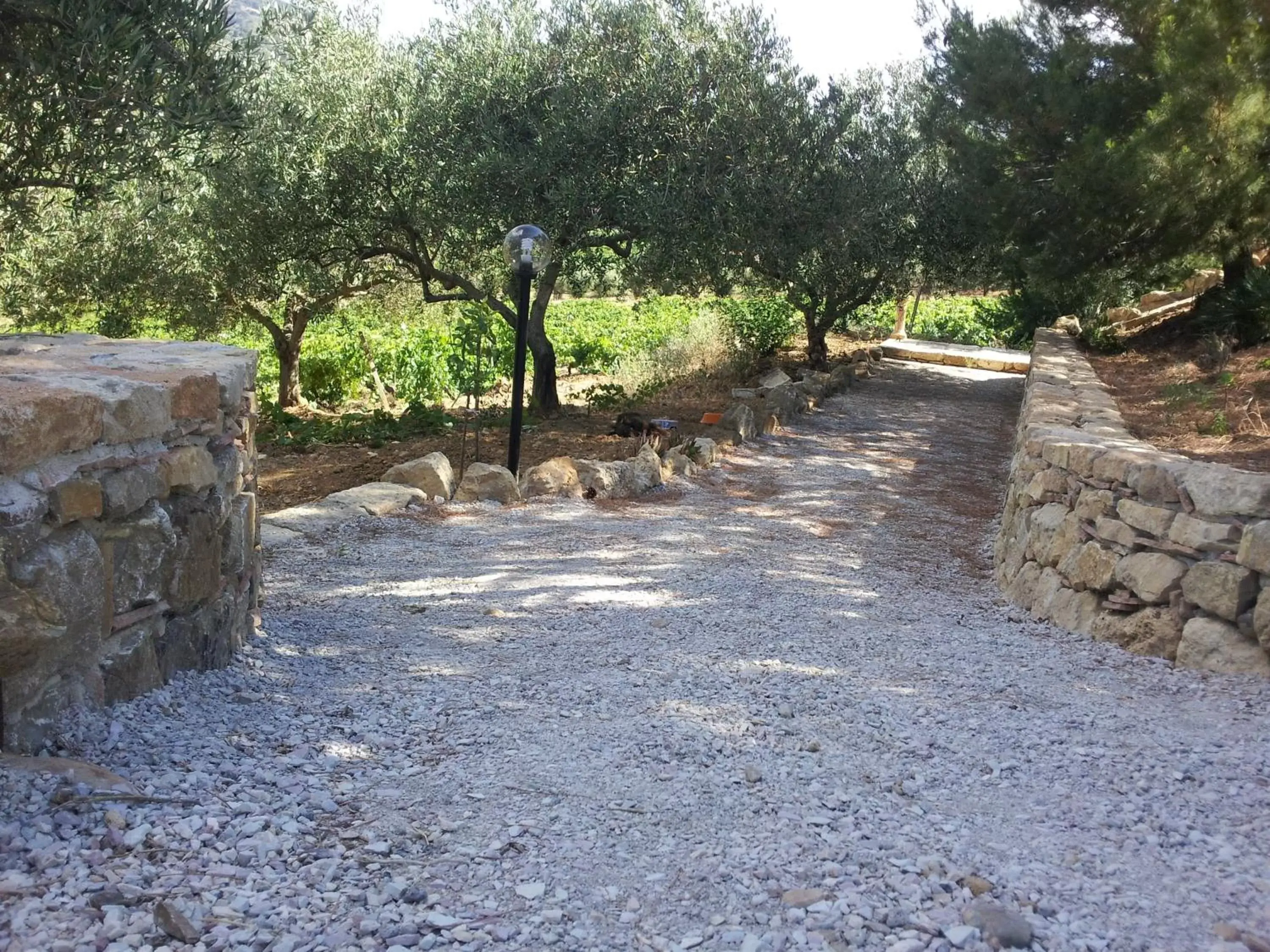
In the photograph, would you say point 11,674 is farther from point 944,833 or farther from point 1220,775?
point 1220,775

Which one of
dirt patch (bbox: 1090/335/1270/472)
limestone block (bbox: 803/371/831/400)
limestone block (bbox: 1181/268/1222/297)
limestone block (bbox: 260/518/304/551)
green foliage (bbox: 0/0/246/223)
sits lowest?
limestone block (bbox: 260/518/304/551)

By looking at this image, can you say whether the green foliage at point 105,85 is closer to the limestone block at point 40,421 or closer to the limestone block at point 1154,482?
the limestone block at point 40,421

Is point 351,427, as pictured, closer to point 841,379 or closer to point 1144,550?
point 841,379

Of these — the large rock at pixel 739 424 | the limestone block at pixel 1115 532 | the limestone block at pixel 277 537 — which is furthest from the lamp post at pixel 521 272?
the limestone block at pixel 1115 532

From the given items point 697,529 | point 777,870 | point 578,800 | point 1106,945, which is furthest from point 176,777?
point 697,529

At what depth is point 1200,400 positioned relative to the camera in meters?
7.93

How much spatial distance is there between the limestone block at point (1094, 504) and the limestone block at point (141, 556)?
395 cm

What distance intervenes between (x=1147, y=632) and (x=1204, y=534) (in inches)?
18.8

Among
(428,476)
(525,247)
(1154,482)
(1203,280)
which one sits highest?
(1203,280)

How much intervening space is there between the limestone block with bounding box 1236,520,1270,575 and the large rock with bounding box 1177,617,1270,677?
26 centimetres

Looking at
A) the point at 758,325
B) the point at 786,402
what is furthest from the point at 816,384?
the point at 758,325

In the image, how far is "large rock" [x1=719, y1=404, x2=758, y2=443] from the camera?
10180 millimetres

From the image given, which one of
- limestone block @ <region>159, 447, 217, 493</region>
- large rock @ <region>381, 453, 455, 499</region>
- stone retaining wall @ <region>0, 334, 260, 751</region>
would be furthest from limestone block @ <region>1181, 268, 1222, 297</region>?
limestone block @ <region>159, 447, 217, 493</region>

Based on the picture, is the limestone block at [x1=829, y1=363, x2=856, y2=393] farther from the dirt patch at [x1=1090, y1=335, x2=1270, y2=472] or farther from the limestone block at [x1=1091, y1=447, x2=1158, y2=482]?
the limestone block at [x1=1091, y1=447, x2=1158, y2=482]
